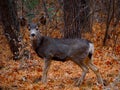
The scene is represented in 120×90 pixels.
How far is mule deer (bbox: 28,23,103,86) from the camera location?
33.5ft

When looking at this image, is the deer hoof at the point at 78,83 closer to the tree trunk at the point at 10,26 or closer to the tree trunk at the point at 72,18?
the tree trunk at the point at 10,26

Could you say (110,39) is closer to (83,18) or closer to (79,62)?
(83,18)

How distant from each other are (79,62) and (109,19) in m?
5.82

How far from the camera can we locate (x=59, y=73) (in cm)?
1209

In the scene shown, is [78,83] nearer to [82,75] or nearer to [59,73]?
[82,75]

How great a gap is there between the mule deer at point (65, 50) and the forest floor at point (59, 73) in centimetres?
34

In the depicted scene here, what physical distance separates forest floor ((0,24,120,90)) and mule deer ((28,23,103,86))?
34cm

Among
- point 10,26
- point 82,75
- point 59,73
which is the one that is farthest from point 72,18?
point 82,75

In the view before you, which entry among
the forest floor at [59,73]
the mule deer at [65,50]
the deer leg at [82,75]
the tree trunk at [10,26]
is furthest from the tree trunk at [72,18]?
the deer leg at [82,75]

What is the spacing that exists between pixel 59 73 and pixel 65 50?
1.84m

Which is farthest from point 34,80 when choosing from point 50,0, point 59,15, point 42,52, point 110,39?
point 50,0

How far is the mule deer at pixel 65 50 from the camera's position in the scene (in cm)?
1022

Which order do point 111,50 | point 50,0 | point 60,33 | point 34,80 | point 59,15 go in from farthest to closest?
1. point 50,0
2. point 59,15
3. point 60,33
4. point 111,50
5. point 34,80

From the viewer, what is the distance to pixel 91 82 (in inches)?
410
